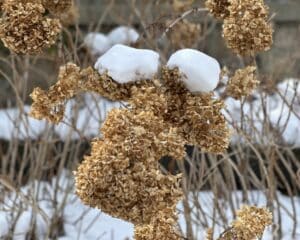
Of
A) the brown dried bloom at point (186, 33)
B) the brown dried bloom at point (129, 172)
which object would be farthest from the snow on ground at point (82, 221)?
the brown dried bloom at point (129, 172)

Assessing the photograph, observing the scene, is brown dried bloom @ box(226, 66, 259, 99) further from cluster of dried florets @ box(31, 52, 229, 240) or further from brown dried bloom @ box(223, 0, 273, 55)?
cluster of dried florets @ box(31, 52, 229, 240)

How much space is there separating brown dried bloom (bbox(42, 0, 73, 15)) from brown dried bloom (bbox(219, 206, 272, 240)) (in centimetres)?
74

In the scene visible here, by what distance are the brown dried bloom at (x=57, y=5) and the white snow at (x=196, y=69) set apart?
43cm

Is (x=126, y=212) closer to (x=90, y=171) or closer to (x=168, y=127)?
(x=90, y=171)

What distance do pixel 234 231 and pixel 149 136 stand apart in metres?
0.34

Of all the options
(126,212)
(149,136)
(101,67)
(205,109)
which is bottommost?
(126,212)

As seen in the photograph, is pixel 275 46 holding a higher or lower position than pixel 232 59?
higher

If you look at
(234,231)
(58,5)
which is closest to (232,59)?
(58,5)

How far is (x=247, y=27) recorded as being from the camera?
65.7 inches

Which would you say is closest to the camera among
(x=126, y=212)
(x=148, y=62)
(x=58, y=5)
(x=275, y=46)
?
(x=126, y=212)

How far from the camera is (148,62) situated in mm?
1610

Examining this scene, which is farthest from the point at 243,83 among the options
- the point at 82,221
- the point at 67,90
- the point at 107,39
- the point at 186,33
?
the point at 107,39

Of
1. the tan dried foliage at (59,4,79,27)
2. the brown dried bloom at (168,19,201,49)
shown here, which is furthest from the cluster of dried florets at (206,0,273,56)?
the brown dried bloom at (168,19,201,49)

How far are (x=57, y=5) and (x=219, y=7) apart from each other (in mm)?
440
